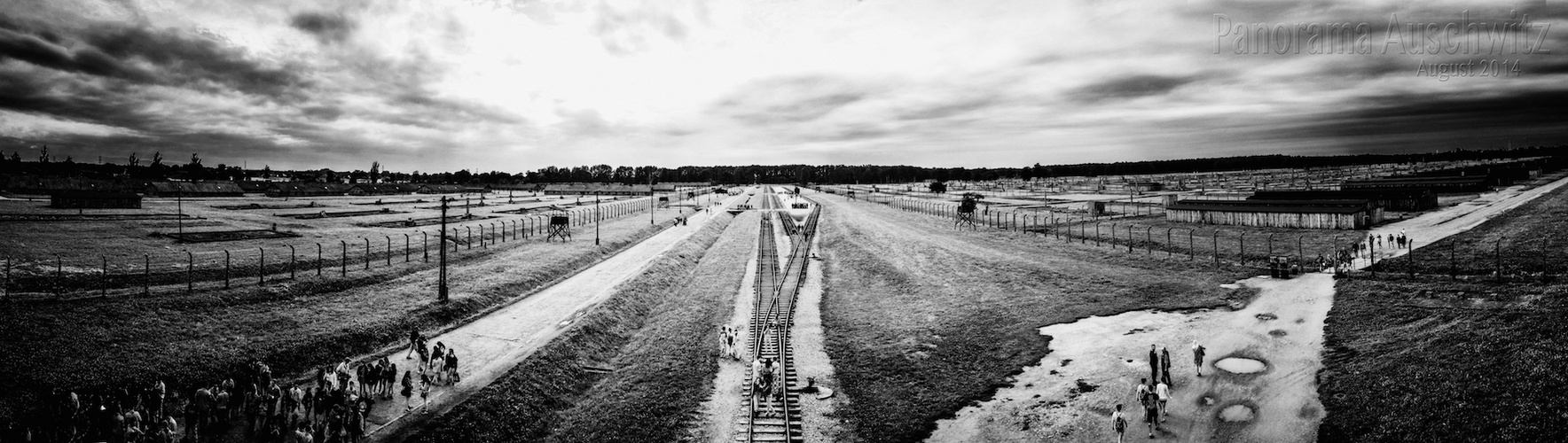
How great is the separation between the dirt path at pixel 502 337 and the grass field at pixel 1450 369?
26.8m

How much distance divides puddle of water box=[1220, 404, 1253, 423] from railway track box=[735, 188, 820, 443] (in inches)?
503

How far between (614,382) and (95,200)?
10226 cm

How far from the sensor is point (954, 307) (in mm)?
38250

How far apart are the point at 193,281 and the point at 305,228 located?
40069mm

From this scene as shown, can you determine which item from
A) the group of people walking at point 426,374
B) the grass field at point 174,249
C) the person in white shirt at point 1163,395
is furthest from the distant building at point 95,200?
the person in white shirt at point 1163,395

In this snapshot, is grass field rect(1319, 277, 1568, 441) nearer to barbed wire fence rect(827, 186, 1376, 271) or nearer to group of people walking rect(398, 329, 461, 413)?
barbed wire fence rect(827, 186, 1376, 271)

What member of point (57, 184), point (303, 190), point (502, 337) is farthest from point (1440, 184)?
Result: point (57, 184)

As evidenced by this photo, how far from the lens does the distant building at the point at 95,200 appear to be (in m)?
85.1

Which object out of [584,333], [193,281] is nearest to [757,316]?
[584,333]

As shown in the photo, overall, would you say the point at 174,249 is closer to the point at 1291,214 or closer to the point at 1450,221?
the point at 1291,214

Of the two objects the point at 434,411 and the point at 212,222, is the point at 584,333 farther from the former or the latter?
the point at 212,222

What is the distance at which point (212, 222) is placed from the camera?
75.2 m

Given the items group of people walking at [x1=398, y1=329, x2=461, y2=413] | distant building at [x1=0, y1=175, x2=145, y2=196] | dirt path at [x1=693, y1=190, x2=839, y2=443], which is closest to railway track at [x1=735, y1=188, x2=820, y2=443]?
dirt path at [x1=693, y1=190, x2=839, y2=443]

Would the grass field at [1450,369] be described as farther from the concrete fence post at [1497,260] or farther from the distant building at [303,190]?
the distant building at [303,190]
